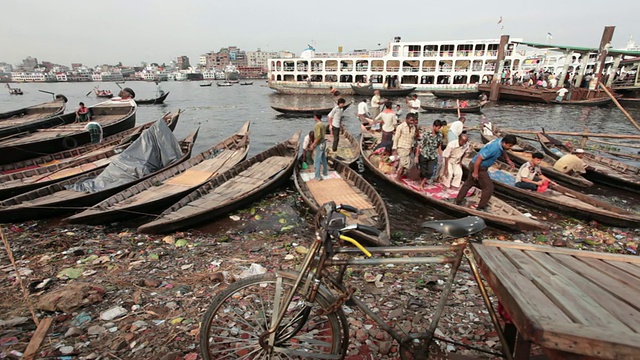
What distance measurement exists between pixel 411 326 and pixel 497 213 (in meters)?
4.99

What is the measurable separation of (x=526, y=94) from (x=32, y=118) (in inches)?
1776

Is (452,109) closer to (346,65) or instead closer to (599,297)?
(599,297)

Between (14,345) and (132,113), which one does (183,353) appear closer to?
(14,345)

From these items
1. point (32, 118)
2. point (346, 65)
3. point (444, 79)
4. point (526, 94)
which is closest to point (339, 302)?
point (32, 118)

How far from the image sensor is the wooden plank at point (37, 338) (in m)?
3.12

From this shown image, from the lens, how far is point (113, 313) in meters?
3.98

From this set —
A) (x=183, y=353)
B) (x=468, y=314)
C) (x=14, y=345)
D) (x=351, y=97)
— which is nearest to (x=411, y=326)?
(x=468, y=314)

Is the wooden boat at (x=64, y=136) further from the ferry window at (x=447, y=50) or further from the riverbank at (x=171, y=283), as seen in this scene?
the ferry window at (x=447, y=50)

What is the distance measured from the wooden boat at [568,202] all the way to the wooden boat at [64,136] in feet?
54.8

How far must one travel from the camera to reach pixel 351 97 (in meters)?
46.2

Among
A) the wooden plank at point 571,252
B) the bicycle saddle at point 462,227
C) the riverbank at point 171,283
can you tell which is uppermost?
the bicycle saddle at point 462,227

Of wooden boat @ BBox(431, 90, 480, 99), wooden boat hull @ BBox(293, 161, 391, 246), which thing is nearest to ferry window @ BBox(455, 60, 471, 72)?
wooden boat @ BBox(431, 90, 480, 99)

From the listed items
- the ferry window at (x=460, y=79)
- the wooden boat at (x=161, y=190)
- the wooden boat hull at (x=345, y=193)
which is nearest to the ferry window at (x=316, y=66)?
the ferry window at (x=460, y=79)

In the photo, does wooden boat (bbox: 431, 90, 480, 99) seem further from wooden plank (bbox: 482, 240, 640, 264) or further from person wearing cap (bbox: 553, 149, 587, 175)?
wooden plank (bbox: 482, 240, 640, 264)
